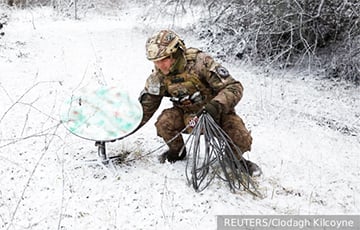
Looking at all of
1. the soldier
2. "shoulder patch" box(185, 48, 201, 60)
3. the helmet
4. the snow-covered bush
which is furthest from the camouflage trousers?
the snow-covered bush

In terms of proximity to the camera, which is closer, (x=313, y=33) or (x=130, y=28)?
(x=313, y=33)

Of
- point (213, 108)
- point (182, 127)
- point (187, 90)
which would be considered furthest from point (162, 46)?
point (182, 127)

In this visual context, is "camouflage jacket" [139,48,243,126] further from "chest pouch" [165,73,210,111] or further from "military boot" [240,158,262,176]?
"military boot" [240,158,262,176]

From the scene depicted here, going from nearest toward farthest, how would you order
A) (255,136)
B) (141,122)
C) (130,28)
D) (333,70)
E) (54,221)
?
(54,221)
(141,122)
(255,136)
(333,70)
(130,28)

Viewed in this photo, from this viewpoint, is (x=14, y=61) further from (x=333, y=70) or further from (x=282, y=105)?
(x=333, y=70)

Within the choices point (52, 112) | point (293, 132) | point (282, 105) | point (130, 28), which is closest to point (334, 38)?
point (282, 105)

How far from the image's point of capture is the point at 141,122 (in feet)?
12.0

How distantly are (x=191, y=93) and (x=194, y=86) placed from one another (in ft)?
0.20

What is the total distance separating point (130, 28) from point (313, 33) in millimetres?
3560

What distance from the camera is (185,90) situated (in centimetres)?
354

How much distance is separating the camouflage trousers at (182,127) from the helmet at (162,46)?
0.59 metres

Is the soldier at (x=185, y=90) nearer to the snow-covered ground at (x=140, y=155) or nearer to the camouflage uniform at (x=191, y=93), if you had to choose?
the camouflage uniform at (x=191, y=93)

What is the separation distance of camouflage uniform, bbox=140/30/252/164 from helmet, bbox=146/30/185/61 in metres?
0.11

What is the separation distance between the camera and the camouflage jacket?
340 cm
